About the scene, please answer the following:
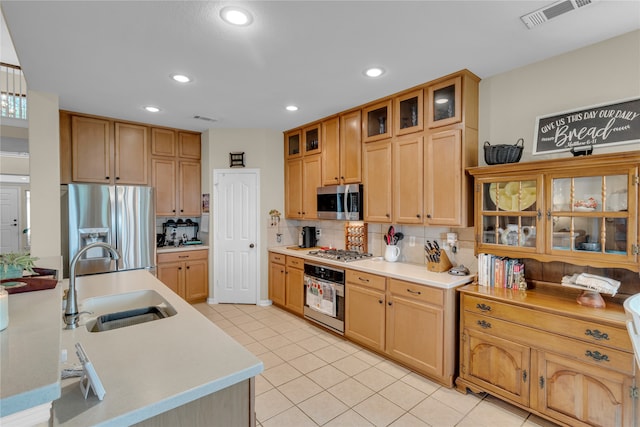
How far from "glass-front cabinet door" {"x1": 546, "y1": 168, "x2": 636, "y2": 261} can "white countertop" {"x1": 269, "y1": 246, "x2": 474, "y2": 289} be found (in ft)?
2.35

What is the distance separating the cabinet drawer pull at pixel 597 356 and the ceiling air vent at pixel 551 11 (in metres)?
2.01

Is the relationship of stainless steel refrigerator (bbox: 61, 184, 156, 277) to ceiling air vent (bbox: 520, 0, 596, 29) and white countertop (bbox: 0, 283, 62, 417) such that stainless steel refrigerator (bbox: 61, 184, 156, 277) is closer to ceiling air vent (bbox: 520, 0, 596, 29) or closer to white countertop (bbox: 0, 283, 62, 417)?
white countertop (bbox: 0, 283, 62, 417)

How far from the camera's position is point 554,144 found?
7.77 ft

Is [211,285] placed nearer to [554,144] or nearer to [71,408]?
[71,408]

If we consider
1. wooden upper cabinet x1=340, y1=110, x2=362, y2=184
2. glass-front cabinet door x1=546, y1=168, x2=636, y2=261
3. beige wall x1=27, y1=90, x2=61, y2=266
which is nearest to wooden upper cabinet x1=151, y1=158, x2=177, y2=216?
beige wall x1=27, y1=90, x2=61, y2=266

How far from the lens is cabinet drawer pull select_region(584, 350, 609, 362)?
5.94ft

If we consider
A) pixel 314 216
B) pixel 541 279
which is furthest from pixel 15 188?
pixel 541 279

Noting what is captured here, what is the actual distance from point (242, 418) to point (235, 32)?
84.4 inches

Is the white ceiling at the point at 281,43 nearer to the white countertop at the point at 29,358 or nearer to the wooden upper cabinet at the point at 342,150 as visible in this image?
the wooden upper cabinet at the point at 342,150

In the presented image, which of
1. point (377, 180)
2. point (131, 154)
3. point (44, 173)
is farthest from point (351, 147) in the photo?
point (44, 173)

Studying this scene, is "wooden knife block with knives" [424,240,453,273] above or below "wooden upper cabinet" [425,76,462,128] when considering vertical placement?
below

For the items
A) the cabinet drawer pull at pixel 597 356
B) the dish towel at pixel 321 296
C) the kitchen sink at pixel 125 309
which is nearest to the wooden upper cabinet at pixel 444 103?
the cabinet drawer pull at pixel 597 356

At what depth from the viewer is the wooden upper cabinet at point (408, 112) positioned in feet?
9.61

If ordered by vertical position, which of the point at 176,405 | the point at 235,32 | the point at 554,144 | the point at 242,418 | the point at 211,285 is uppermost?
the point at 235,32
